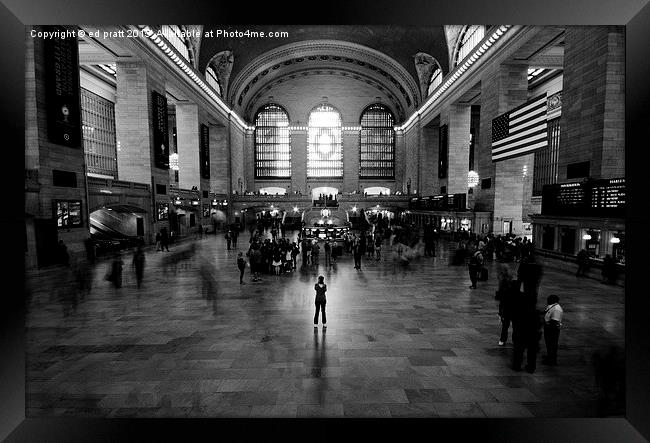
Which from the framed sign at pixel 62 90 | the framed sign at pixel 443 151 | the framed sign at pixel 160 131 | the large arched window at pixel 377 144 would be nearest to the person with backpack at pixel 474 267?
the framed sign at pixel 62 90

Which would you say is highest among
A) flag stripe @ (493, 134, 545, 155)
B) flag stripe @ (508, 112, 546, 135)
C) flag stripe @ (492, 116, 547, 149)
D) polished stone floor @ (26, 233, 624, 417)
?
flag stripe @ (508, 112, 546, 135)

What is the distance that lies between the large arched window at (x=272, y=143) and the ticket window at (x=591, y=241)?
38111 millimetres

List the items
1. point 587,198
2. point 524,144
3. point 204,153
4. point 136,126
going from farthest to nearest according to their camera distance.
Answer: point 204,153 → point 136,126 → point 524,144 → point 587,198

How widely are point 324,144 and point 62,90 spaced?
3494 centimetres

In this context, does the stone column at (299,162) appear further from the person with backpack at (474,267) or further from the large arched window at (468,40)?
the person with backpack at (474,267)

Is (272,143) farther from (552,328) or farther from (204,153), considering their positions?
(552,328)

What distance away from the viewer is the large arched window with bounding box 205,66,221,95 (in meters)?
28.1

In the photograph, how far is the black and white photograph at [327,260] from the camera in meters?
4.24

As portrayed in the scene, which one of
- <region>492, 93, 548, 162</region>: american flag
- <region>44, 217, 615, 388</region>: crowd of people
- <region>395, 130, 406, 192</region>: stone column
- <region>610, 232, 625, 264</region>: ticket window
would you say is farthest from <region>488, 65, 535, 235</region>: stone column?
<region>395, 130, 406, 192</region>: stone column

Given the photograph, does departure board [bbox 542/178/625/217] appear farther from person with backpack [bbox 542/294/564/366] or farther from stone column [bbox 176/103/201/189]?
stone column [bbox 176/103/201/189]

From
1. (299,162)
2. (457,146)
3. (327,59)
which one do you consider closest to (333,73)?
(327,59)

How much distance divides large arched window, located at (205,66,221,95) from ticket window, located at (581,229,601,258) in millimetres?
27791

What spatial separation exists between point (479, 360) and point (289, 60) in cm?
3821

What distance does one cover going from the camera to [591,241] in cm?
1081
